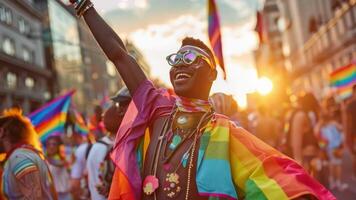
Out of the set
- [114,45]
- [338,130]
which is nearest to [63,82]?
[338,130]

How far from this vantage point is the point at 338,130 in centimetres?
1088

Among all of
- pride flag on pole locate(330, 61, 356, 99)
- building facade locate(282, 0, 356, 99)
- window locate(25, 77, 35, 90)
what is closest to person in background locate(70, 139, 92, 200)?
pride flag on pole locate(330, 61, 356, 99)

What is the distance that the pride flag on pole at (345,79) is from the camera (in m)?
10.2

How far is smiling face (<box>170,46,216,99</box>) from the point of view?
2744 mm

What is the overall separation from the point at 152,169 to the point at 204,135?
0.32 meters

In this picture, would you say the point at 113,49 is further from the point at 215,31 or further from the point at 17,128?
the point at 215,31

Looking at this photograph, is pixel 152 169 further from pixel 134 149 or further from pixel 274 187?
pixel 274 187

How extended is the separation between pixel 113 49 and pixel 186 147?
2.33ft

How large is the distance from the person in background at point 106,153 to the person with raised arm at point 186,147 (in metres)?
1.35

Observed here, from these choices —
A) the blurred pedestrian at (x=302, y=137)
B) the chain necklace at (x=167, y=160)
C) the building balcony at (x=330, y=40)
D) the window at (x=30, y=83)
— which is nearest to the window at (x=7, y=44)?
the blurred pedestrian at (x=302, y=137)

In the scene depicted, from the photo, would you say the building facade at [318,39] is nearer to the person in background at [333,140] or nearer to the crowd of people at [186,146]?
the person in background at [333,140]

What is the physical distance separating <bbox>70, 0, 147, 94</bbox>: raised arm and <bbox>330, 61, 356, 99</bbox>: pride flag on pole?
308 inches

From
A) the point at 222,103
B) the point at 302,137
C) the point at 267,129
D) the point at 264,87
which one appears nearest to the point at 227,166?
the point at 222,103

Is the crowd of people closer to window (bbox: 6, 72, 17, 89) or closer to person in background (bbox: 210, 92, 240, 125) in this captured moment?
person in background (bbox: 210, 92, 240, 125)
